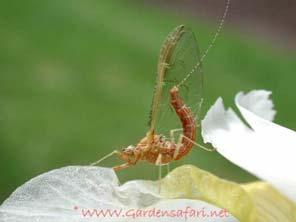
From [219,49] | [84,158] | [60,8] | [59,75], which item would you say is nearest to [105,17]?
[60,8]

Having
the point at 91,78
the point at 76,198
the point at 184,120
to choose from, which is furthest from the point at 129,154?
the point at 91,78

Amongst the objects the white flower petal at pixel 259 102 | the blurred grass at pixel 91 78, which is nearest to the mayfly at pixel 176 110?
the white flower petal at pixel 259 102

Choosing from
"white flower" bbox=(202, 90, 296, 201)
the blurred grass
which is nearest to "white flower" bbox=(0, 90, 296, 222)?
"white flower" bbox=(202, 90, 296, 201)

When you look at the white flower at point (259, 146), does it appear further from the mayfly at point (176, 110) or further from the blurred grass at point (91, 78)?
the blurred grass at point (91, 78)

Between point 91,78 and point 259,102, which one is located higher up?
point 259,102

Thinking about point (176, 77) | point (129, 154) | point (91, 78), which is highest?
point (176, 77)

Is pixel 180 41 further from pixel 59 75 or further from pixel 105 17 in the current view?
pixel 105 17

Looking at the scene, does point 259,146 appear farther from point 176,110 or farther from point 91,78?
point 91,78
